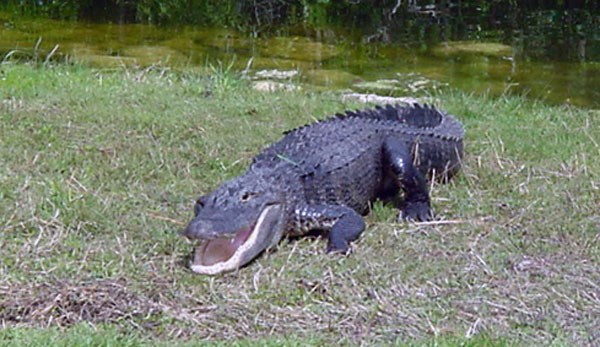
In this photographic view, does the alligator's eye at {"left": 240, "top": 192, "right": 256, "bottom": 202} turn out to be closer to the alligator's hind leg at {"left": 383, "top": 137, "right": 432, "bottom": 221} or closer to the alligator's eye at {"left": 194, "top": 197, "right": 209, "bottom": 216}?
the alligator's eye at {"left": 194, "top": 197, "right": 209, "bottom": 216}

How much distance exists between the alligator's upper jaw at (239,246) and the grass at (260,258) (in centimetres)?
5

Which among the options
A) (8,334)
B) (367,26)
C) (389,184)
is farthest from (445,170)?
(367,26)

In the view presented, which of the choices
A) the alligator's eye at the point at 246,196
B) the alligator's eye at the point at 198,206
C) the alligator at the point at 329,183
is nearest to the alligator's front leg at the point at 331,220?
the alligator at the point at 329,183

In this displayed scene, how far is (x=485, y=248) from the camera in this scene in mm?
3811

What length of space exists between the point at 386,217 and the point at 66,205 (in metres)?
1.29

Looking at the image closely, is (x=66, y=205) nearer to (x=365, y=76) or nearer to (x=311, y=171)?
(x=311, y=171)

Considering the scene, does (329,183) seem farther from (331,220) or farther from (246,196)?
(246,196)

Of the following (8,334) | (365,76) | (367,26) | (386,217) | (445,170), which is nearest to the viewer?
(8,334)

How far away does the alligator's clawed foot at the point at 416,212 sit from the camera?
→ 416 centimetres

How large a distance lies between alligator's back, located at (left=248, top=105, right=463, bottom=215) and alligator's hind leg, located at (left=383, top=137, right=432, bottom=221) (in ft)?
0.18

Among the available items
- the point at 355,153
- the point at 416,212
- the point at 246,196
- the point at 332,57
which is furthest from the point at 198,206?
the point at 332,57

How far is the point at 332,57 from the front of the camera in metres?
9.09

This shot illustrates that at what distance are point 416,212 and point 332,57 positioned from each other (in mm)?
5044

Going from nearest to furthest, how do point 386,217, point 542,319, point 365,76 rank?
point 542,319 < point 386,217 < point 365,76
